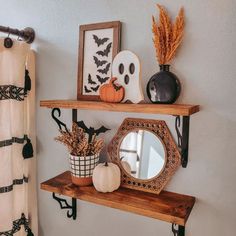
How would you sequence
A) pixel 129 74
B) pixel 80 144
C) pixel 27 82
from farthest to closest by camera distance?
pixel 27 82
pixel 80 144
pixel 129 74

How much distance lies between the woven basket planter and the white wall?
158 millimetres

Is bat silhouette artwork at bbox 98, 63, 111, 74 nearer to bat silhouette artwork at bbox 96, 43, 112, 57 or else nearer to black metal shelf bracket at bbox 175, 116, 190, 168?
bat silhouette artwork at bbox 96, 43, 112, 57

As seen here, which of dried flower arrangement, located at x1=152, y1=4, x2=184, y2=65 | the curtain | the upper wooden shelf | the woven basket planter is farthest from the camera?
the curtain

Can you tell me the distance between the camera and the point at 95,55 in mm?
1072

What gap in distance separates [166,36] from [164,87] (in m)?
0.18

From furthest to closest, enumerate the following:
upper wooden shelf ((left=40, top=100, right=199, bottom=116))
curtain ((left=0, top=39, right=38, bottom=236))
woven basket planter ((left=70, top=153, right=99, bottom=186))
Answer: curtain ((left=0, top=39, right=38, bottom=236))
woven basket planter ((left=70, top=153, right=99, bottom=186))
upper wooden shelf ((left=40, top=100, right=199, bottom=116))

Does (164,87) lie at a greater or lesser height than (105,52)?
lesser

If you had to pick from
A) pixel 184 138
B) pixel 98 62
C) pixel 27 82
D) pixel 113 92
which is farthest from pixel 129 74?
pixel 27 82

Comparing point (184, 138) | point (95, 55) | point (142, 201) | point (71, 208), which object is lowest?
point (71, 208)

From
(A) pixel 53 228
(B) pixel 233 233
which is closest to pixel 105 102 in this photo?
(B) pixel 233 233

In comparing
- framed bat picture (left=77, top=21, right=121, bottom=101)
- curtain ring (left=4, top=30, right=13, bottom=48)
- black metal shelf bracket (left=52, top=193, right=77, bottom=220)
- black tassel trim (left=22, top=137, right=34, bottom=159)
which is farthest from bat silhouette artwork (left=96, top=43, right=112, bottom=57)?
black metal shelf bracket (left=52, top=193, right=77, bottom=220)

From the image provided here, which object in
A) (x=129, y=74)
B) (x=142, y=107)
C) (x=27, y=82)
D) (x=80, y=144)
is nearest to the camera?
(x=142, y=107)

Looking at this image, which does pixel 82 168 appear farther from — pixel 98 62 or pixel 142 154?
pixel 98 62

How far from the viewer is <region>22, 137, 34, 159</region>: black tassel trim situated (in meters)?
1.19
